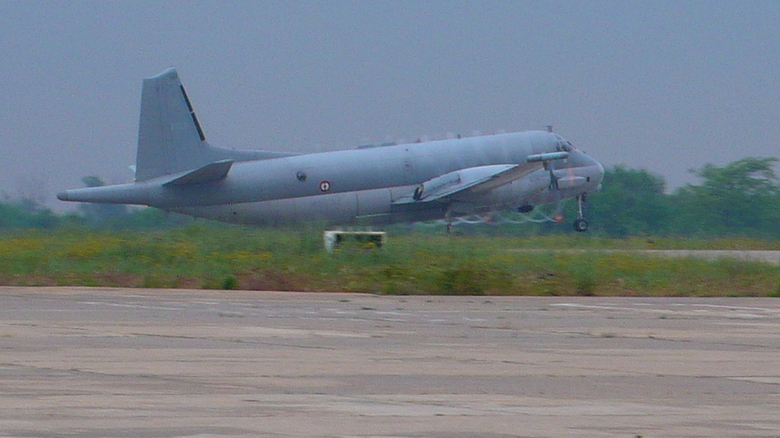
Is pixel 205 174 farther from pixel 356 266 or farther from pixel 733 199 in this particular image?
pixel 733 199

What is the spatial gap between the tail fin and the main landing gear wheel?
15583 mm

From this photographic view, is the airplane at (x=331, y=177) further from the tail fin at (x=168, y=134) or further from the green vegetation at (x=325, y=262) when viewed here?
the green vegetation at (x=325, y=262)

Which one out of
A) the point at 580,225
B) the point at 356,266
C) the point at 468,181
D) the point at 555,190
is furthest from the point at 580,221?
the point at 356,266

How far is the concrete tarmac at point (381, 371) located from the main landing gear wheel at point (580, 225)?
107 feet

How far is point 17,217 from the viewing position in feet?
128

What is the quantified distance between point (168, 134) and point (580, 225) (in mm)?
18581

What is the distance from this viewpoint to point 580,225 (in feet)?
179

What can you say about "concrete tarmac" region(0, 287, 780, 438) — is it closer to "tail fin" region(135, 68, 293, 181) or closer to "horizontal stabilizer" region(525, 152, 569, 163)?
"tail fin" region(135, 68, 293, 181)

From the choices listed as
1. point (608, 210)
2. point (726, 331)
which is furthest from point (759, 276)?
point (608, 210)

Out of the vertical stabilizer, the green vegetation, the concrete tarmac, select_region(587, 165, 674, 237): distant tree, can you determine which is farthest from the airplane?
the concrete tarmac

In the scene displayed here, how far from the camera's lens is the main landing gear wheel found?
54.2m

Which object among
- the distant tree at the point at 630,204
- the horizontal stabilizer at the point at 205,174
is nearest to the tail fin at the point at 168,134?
the horizontal stabilizer at the point at 205,174

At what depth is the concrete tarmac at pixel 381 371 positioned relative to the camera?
905 centimetres

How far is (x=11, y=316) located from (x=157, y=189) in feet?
96.3
